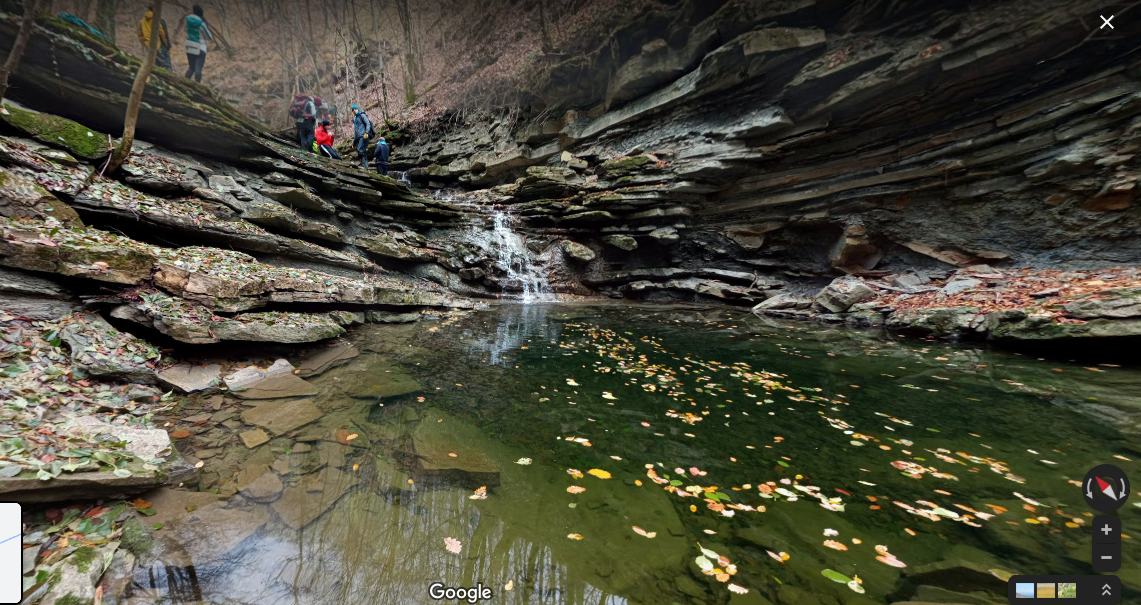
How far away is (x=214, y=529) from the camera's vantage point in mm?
2279

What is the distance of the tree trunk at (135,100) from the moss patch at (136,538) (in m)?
7.11

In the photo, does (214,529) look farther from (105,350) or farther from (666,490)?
(105,350)

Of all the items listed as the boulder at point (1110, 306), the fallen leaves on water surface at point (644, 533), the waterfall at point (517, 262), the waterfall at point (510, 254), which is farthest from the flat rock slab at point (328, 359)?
the boulder at point (1110, 306)

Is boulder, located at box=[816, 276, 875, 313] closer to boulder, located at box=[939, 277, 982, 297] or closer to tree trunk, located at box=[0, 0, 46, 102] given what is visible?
boulder, located at box=[939, 277, 982, 297]

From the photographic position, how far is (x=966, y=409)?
420 cm

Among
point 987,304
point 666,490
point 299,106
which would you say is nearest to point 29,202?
point 666,490

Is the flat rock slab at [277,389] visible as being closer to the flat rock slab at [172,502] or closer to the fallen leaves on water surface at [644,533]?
the flat rock slab at [172,502]

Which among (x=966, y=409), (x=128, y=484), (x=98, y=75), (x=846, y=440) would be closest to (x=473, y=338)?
(x=128, y=484)

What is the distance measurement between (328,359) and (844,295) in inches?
484

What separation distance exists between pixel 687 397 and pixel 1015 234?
11.0 m

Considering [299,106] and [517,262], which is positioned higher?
[299,106]

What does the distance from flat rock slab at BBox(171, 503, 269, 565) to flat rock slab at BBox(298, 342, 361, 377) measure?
2653mm

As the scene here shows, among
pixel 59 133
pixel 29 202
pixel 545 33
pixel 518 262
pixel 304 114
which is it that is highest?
pixel 545 33

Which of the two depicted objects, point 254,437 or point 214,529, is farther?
point 254,437
